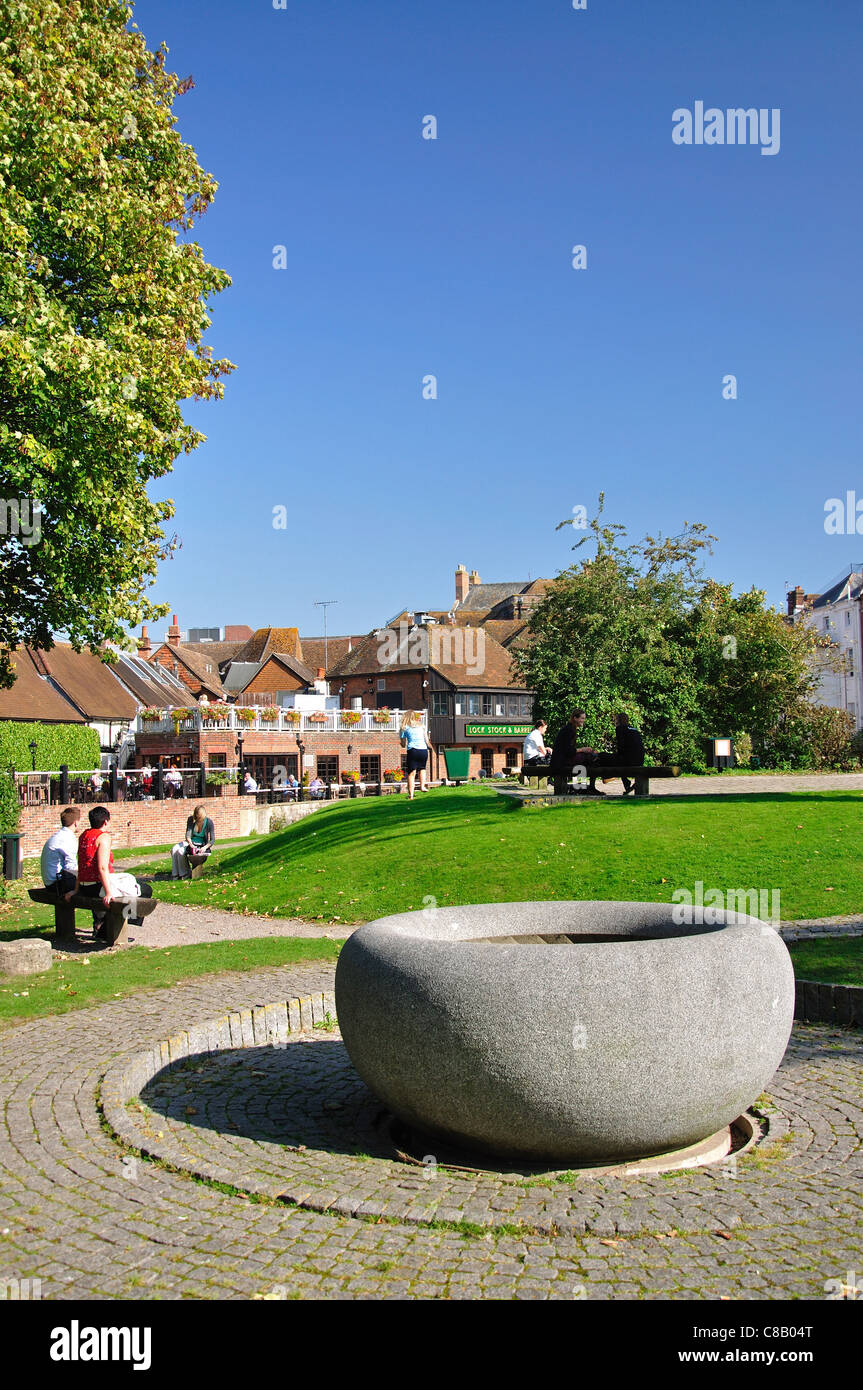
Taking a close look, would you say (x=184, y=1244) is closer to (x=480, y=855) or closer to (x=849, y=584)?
(x=480, y=855)

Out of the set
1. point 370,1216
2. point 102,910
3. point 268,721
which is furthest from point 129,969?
point 268,721

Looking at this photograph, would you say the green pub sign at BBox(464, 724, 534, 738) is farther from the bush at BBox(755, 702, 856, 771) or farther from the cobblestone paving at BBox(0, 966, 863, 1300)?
the cobblestone paving at BBox(0, 966, 863, 1300)

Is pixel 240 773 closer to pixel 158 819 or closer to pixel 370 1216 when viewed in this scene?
pixel 158 819

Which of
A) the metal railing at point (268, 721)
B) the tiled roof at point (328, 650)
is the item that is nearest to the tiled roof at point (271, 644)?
the tiled roof at point (328, 650)

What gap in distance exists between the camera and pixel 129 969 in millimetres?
10523

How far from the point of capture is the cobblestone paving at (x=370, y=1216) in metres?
4.11

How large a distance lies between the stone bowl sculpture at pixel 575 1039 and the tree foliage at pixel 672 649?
87.1 feet

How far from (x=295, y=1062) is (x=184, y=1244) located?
333 cm

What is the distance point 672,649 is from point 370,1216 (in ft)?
112

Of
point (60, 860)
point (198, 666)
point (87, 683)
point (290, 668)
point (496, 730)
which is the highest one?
point (198, 666)

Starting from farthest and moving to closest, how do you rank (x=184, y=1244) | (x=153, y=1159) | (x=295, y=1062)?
(x=295, y=1062) → (x=153, y=1159) → (x=184, y=1244)

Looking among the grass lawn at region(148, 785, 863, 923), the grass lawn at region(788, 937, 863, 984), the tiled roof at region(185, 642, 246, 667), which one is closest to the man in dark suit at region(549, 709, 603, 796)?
the grass lawn at region(148, 785, 863, 923)
